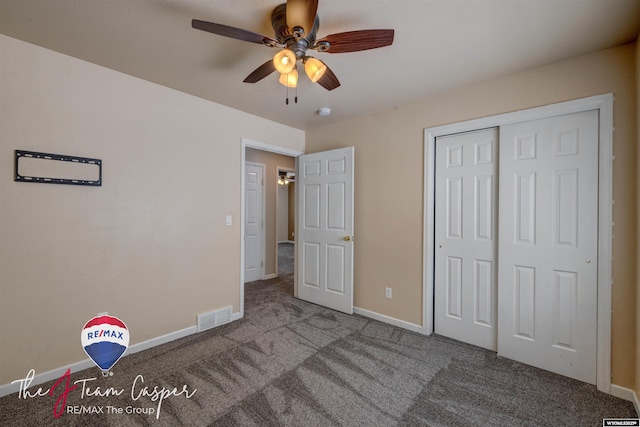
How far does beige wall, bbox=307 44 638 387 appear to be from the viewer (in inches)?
73.9

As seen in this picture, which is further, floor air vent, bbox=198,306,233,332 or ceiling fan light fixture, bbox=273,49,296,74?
floor air vent, bbox=198,306,233,332

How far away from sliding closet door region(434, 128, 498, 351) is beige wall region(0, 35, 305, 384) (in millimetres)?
2271

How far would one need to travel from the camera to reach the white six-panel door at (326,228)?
3.36 meters

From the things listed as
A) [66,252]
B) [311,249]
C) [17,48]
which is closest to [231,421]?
[66,252]

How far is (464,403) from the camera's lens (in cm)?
183

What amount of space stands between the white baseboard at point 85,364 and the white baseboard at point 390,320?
187 centimetres

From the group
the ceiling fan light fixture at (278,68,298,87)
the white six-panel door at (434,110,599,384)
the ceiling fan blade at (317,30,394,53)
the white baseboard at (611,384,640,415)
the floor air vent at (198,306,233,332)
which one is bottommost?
the white baseboard at (611,384,640,415)

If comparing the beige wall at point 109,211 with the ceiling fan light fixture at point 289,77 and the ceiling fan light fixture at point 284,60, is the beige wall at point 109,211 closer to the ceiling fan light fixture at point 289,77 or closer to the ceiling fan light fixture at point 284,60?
the ceiling fan light fixture at point 289,77

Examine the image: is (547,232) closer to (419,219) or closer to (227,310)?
(419,219)

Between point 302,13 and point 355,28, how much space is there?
53cm

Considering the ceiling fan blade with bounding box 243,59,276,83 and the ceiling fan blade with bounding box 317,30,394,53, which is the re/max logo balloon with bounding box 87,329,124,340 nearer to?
the ceiling fan blade with bounding box 243,59,276,83

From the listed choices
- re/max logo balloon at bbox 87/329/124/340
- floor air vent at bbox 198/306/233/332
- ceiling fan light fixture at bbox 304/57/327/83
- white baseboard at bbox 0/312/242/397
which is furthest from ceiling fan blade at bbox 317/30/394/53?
white baseboard at bbox 0/312/242/397

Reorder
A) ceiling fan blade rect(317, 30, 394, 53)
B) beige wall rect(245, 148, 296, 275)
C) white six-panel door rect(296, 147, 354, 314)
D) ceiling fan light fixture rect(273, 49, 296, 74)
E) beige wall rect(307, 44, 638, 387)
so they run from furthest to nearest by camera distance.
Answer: beige wall rect(245, 148, 296, 275) → white six-panel door rect(296, 147, 354, 314) → beige wall rect(307, 44, 638, 387) → ceiling fan light fixture rect(273, 49, 296, 74) → ceiling fan blade rect(317, 30, 394, 53)

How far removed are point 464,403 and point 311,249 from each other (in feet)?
7.67
